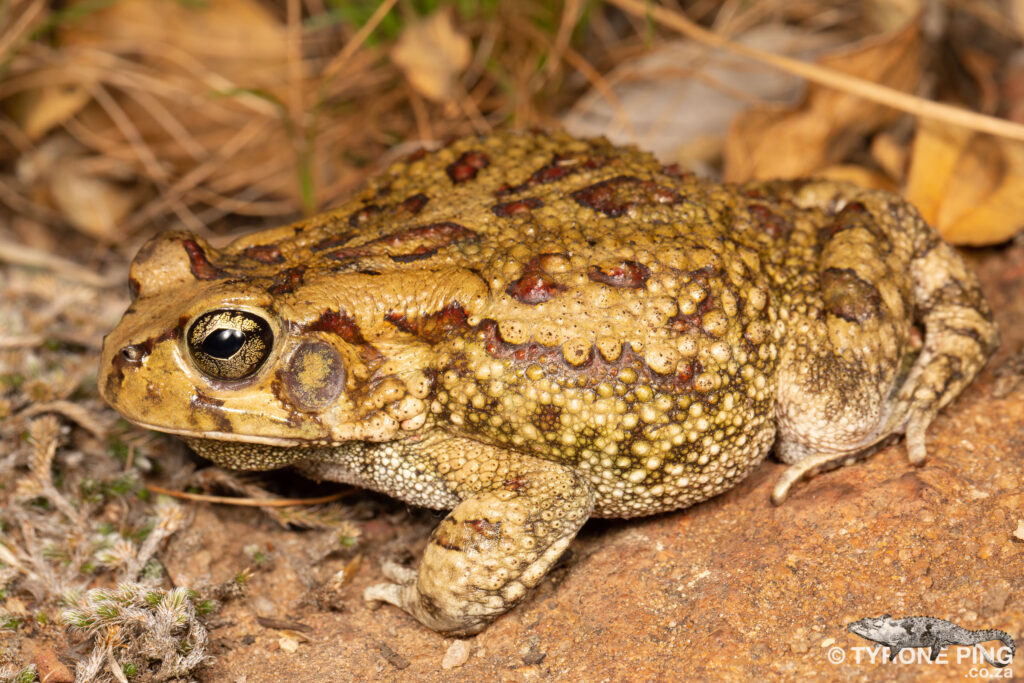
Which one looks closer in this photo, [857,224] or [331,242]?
[331,242]

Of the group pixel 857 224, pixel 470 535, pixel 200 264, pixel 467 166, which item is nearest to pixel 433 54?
pixel 467 166

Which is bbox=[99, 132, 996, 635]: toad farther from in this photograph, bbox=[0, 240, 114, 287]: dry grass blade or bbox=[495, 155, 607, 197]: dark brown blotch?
bbox=[0, 240, 114, 287]: dry grass blade

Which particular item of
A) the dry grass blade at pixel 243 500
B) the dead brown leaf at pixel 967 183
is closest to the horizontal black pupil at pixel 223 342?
the dry grass blade at pixel 243 500

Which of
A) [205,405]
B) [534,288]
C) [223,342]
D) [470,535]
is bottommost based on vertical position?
[470,535]

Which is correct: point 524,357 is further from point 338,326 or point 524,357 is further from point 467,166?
point 467,166

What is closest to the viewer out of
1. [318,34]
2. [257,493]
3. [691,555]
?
[691,555]

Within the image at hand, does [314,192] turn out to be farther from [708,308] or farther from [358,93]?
[708,308]

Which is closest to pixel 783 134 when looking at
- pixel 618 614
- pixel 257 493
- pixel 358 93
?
pixel 358 93
